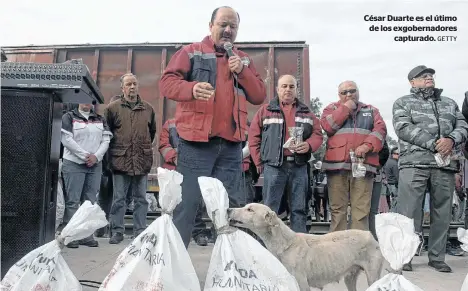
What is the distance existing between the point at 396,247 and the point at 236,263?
710 mm

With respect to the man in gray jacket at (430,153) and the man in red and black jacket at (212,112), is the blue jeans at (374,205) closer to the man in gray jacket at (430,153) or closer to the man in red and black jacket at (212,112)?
the man in gray jacket at (430,153)

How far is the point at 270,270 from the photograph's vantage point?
6.66 feet

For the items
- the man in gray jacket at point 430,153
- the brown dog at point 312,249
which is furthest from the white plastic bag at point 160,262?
the man in gray jacket at point 430,153

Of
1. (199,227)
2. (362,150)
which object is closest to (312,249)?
(362,150)

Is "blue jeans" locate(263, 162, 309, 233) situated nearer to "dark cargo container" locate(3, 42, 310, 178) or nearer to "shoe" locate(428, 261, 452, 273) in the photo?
"shoe" locate(428, 261, 452, 273)

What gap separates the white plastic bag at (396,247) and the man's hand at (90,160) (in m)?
3.43

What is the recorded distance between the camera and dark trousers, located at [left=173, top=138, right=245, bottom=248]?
259cm

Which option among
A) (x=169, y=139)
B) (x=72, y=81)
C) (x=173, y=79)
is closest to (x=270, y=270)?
(x=173, y=79)

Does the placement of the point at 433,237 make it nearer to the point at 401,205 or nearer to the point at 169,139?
the point at 401,205

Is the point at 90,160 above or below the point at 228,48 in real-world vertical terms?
below

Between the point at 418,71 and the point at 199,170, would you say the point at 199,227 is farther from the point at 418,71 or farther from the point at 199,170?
the point at 418,71

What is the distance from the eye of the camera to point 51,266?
1987 millimetres

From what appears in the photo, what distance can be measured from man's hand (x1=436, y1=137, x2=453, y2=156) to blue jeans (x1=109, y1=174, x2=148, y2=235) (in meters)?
3.08

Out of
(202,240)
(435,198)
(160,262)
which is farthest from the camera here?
(202,240)
